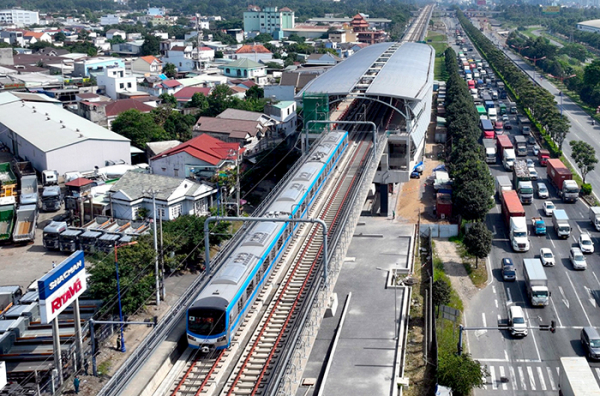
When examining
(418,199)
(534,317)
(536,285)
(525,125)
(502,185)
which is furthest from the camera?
(525,125)

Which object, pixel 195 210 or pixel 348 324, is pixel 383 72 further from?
pixel 348 324

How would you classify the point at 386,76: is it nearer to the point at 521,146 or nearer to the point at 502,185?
the point at 502,185

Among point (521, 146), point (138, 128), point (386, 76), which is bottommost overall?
point (521, 146)

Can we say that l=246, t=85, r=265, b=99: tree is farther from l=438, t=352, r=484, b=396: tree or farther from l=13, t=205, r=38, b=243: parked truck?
l=438, t=352, r=484, b=396: tree

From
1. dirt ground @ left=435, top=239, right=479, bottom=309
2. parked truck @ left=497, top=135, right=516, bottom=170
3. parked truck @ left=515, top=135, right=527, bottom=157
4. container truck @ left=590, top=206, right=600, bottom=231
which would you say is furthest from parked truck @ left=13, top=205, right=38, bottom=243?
parked truck @ left=515, top=135, right=527, bottom=157

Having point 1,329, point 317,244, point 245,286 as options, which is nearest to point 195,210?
point 317,244

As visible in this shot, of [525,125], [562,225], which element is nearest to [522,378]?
[562,225]
